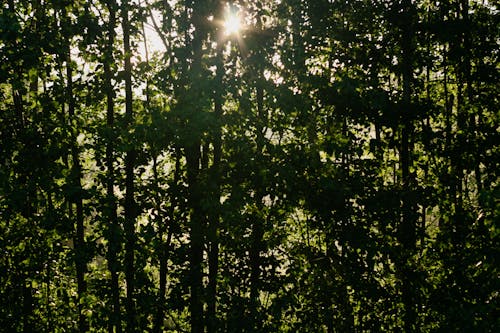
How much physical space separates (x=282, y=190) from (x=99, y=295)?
5.33m

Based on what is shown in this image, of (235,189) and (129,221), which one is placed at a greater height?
(235,189)

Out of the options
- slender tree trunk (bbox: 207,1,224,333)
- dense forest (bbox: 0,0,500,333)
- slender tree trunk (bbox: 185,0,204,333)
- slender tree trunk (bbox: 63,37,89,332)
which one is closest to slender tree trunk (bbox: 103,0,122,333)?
dense forest (bbox: 0,0,500,333)

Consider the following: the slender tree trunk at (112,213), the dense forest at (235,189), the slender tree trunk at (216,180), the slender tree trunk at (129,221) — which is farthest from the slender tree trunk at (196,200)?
the slender tree trunk at (112,213)

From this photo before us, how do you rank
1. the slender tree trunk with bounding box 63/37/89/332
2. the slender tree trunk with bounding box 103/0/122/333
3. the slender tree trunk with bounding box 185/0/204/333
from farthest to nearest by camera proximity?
the slender tree trunk with bounding box 63/37/89/332 < the slender tree trunk with bounding box 103/0/122/333 < the slender tree trunk with bounding box 185/0/204/333

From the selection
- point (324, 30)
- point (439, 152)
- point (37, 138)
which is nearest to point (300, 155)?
point (324, 30)

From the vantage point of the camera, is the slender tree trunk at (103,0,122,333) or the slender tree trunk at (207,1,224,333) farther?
the slender tree trunk at (103,0,122,333)

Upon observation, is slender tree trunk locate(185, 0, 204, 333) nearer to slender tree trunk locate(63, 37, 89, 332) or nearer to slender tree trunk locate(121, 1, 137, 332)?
slender tree trunk locate(121, 1, 137, 332)

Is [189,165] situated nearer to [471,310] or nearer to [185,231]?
[185,231]

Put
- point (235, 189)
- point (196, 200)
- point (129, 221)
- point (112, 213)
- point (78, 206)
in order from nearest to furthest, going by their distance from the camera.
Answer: point (235, 189) < point (129, 221) < point (196, 200) < point (112, 213) < point (78, 206)

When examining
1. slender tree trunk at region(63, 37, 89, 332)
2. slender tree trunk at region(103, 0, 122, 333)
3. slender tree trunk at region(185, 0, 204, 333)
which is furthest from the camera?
slender tree trunk at region(63, 37, 89, 332)

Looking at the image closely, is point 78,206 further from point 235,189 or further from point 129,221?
point 235,189

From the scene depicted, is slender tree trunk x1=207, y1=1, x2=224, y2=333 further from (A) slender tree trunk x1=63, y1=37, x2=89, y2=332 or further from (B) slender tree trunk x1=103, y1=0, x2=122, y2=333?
(A) slender tree trunk x1=63, y1=37, x2=89, y2=332

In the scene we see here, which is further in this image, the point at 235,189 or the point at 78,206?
the point at 78,206

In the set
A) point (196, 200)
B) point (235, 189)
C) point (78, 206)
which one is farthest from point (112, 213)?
point (235, 189)
